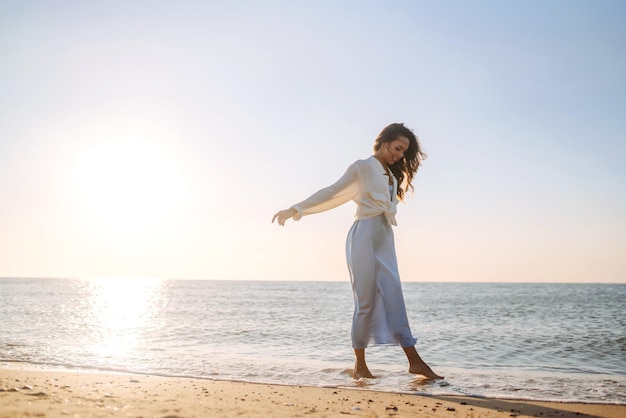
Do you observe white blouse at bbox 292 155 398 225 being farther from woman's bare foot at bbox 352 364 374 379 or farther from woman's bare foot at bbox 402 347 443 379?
woman's bare foot at bbox 352 364 374 379

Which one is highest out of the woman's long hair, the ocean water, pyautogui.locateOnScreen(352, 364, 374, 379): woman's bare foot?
the woman's long hair

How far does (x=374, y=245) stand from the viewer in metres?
5.17

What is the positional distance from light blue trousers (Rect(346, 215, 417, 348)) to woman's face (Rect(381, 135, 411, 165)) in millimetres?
636

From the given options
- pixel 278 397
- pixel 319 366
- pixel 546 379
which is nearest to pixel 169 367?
pixel 319 366

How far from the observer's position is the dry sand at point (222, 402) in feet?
10.5

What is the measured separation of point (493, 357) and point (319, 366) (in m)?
2.82

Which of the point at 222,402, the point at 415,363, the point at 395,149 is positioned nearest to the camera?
the point at 222,402

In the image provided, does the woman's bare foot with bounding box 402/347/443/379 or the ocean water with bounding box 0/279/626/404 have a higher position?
the woman's bare foot with bounding box 402/347/443/379

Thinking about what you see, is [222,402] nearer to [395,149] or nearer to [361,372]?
[361,372]

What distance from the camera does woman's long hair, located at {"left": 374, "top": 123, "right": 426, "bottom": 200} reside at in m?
5.44

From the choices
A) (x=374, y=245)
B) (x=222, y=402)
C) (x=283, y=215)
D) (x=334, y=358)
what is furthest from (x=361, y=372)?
(x=334, y=358)

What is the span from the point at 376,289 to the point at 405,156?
4.59 ft

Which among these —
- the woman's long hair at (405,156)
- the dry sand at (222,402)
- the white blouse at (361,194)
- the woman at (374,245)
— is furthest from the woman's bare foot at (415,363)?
the woman's long hair at (405,156)

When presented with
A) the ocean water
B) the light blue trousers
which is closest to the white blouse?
the light blue trousers
